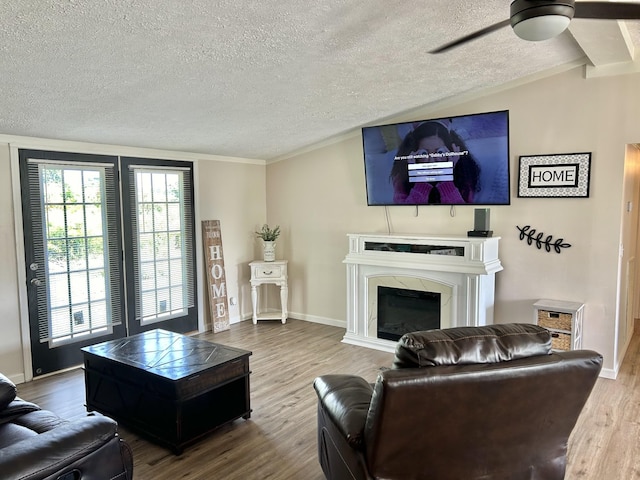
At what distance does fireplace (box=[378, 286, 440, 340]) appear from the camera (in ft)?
15.2

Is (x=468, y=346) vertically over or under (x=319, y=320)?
over

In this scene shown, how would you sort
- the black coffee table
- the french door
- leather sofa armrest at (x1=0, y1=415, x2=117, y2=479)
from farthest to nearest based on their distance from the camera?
the french door < the black coffee table < leather sofa armrest at (x1=0, y1=415, x2=117, y2=479)

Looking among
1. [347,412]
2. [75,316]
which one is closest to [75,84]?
[75,316]

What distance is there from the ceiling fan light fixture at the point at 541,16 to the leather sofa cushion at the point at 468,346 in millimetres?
1291

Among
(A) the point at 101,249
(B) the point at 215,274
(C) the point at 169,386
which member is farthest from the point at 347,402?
(B) the point at 215,274

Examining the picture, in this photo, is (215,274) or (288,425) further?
(215,274)

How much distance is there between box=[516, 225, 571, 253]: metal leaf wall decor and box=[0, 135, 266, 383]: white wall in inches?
131

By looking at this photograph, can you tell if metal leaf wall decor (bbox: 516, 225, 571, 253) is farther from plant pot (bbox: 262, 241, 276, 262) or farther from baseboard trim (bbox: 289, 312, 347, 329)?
plant pot (bbox: 262, 241, 276, 262)

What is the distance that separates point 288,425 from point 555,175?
10.4 feet

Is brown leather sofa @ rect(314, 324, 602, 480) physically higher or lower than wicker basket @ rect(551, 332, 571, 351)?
higher

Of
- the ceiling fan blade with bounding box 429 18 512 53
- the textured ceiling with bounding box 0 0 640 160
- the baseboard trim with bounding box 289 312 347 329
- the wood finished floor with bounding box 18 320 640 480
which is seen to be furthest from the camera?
the baseboard trim with bounding box 289 312 347 329

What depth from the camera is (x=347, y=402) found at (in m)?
2.13

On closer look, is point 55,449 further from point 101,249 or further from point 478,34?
point 101,249

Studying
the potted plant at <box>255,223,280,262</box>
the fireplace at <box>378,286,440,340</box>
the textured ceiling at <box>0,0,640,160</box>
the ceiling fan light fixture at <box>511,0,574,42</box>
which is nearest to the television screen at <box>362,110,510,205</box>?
the textured ceiling at <box>0,0,640,160</box>
